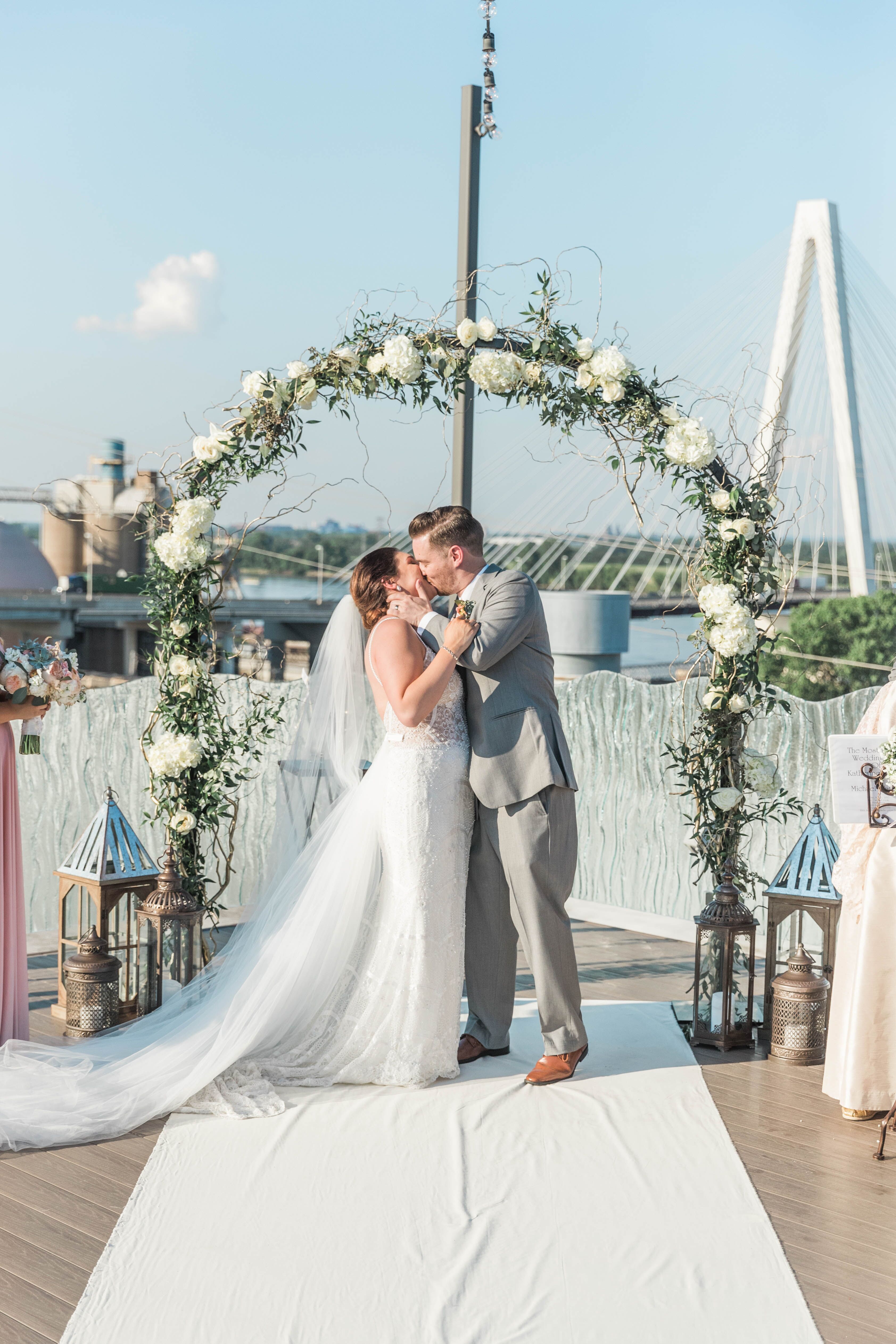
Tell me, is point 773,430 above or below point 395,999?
above

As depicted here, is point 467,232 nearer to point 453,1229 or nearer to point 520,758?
point 520,758

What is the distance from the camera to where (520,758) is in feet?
12.6

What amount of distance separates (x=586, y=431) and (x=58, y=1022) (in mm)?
2935

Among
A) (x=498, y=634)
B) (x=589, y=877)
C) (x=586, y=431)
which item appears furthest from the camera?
(x=589, y=877)

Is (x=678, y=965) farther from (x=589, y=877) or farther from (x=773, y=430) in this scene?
(x=773, y=430)

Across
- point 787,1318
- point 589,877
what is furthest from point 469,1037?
point 589,877

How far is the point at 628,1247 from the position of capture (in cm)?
286

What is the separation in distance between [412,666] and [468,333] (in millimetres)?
1252

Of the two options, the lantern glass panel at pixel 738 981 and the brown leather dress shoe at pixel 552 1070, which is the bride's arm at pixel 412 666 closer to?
the brown leather dress shoe at pixel 552 1070

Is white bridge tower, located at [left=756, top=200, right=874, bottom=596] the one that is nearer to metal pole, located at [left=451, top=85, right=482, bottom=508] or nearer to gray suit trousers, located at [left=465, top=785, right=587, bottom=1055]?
metal pole, located at [left=451, top=85, right=482, bottom=508]

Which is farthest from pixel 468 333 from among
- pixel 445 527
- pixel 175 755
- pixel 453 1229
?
pixel 453 1229

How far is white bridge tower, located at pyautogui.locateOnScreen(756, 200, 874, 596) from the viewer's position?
837 inches

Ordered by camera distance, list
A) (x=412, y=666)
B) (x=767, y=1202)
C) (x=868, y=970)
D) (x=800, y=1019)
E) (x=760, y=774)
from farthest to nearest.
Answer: (x=760, y=774) → (x=800, y=1019) → (x=412, y=666) → (x=868, y=970) → (x=767, y=1202)

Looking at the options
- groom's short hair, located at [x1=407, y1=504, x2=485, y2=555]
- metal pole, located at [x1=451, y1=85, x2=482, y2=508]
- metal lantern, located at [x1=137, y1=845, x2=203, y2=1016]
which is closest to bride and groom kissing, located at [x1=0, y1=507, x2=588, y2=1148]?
groom's short hair, located at [x1=407, y1=504, x2=485, y2=555]
